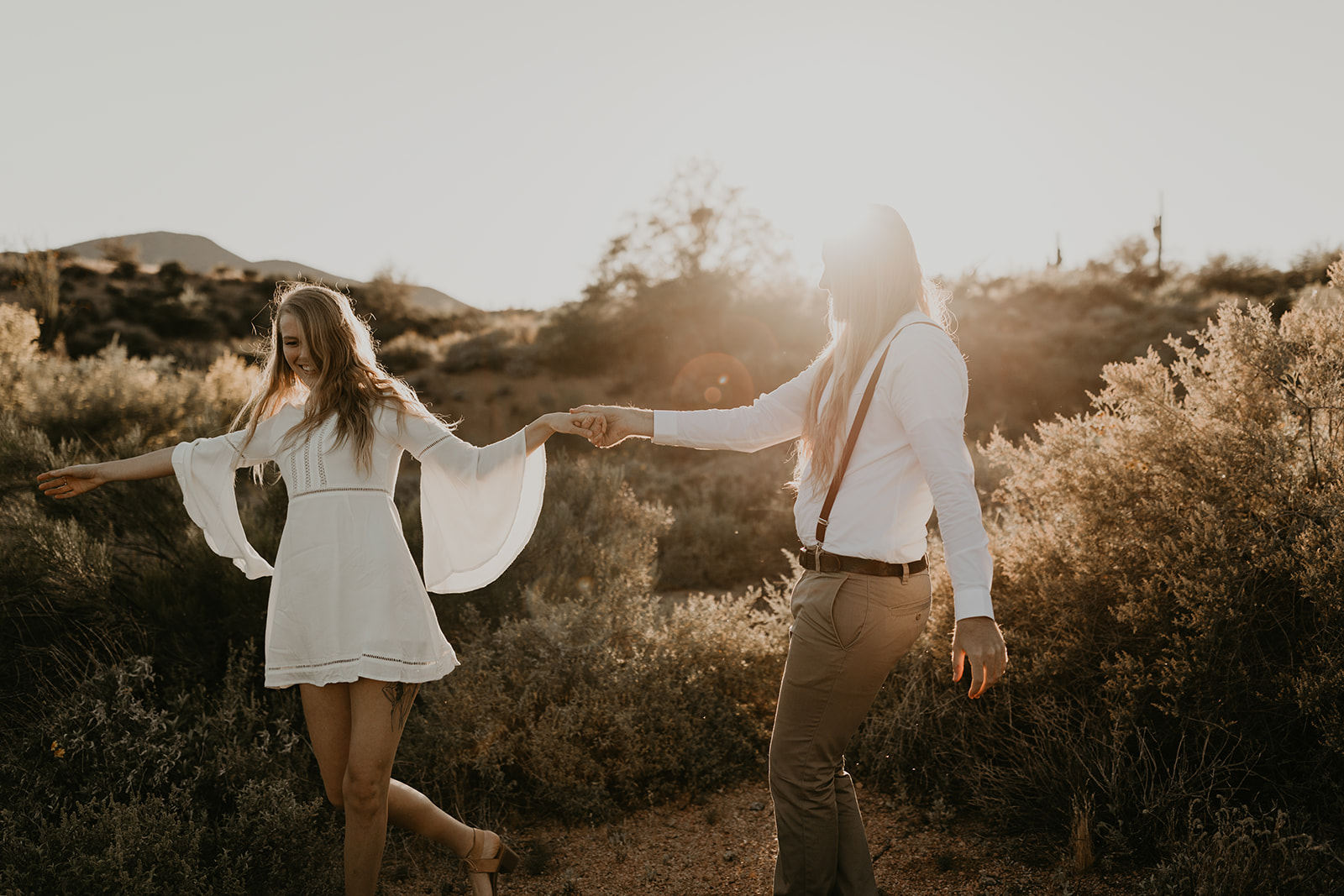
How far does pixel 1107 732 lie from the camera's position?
3.26 meters

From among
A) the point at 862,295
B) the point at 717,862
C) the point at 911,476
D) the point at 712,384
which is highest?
the point at 712,384

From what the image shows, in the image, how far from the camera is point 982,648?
1.75 meters

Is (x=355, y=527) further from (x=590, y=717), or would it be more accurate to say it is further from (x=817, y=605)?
(x=590, y=717)

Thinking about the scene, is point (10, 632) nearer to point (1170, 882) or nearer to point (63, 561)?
point (63, 561)

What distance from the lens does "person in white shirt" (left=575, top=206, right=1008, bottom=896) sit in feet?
6.02

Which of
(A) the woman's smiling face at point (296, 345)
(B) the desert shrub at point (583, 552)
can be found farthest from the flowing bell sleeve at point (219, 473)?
(B) the desert shrub at point (583, 552)

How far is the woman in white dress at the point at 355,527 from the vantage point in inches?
93.5

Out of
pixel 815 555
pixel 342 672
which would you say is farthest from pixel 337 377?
pixel 815 555

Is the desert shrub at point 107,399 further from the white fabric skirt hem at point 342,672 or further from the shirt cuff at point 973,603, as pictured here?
the shirt cuff at point 973,603

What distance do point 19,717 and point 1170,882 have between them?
4.79 metres

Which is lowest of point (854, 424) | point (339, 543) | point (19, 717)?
point (19, 717)

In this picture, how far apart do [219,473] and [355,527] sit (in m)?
0.64

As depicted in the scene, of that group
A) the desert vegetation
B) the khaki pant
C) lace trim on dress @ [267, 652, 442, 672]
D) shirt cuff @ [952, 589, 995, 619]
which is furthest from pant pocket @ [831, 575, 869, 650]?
lace trim on dress @ [267, 652, 442, 672]

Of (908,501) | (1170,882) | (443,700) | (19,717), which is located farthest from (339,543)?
(1170,882)
